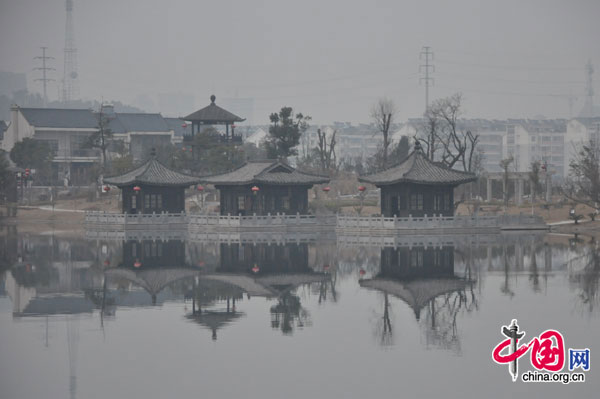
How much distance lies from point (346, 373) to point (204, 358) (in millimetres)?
3701

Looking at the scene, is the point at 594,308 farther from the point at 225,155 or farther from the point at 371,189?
the point at 371,189

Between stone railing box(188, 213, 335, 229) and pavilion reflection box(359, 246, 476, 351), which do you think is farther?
stone railing box(188, 213, 335, 229)

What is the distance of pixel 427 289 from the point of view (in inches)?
1458

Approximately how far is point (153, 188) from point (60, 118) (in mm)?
40636

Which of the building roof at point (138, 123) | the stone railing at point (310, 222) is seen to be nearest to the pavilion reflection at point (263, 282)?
the stone railing at point (310, 222)

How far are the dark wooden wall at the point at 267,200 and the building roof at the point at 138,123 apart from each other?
153 ft

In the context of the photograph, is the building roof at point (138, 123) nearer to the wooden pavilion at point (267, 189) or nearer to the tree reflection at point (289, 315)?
the wooden pavilion at point (267, 189)

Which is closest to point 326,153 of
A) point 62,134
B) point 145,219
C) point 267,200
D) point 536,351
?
point 62,134

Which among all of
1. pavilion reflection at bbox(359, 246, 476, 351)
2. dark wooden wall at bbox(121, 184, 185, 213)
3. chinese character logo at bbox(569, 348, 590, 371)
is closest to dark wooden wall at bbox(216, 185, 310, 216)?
dark wooden wall at bbox(121, 184, 185, 213)

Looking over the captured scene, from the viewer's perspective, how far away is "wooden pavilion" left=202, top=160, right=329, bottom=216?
225ft

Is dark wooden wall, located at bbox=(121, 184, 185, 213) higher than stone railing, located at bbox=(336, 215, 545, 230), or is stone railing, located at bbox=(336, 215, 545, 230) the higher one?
dark wooden wall, located at bbox=(121, 184, 185, 213)

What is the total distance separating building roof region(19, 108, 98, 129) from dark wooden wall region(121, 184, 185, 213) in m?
36.4

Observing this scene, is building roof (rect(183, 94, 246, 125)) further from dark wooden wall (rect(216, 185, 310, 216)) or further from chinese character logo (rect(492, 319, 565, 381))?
chinese character logo (rect(492, 319, 565, 381))

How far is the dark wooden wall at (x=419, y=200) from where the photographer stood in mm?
63062
